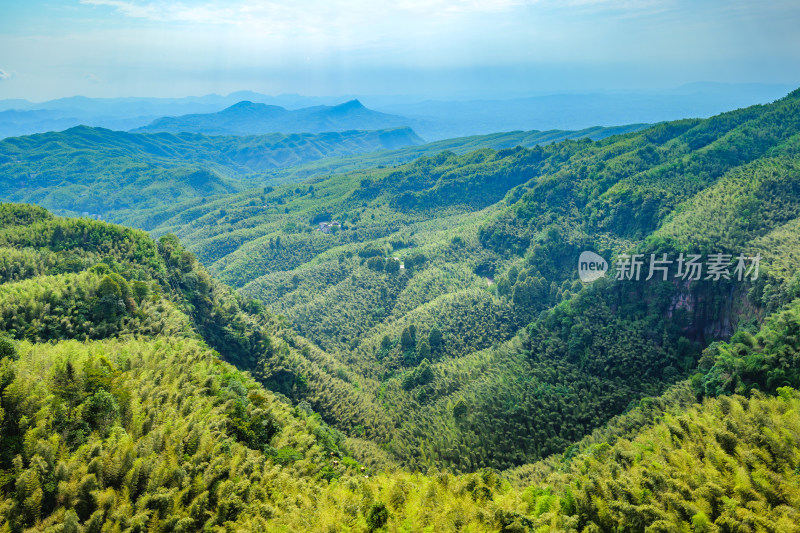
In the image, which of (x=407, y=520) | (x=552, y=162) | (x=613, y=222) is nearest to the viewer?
(x=407, y=520)

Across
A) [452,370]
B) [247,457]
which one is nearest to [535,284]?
[452,370]

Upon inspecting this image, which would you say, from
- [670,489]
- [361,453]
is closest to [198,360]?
[361,453]

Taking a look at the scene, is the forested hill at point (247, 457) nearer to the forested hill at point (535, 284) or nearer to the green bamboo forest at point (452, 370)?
the green bamboo forest at point (452, 370)

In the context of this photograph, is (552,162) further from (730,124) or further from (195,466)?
(195,466)

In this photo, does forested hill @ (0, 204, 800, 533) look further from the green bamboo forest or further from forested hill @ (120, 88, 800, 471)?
forested hill @ (120, 88, 800, 471)

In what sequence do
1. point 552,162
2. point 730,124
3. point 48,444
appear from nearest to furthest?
point 48,444 → point 730,124 → point 552,162

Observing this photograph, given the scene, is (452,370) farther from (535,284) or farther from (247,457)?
(247,457)

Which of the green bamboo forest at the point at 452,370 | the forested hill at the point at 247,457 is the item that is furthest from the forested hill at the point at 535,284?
the forested hill at the point at 247,457
